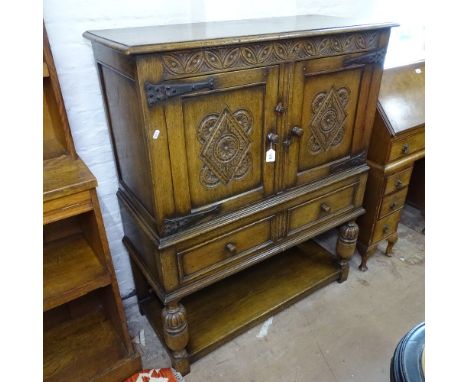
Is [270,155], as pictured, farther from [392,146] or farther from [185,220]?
[392,146]

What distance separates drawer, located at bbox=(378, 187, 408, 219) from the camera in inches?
74.2

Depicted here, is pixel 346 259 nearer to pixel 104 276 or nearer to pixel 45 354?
pixel 104 276

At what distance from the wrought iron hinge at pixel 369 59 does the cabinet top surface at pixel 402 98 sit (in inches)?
11.7

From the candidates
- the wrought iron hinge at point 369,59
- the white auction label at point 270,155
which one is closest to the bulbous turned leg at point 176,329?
the white auction label at point 270,155

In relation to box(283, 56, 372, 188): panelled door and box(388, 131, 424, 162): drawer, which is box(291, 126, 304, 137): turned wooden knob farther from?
box(388, 131, 424, 162): drawer

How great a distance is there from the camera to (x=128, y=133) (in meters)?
1.18

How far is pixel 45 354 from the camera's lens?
1.50 m

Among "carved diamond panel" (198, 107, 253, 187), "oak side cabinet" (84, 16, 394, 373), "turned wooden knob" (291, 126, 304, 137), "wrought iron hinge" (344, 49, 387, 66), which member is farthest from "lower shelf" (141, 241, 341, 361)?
"wrought iron hinge" (344, 49, 387, 66)

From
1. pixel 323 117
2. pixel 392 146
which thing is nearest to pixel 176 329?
pixel 323 117

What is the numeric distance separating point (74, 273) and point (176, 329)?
434 mm

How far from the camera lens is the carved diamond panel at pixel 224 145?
3.67ft

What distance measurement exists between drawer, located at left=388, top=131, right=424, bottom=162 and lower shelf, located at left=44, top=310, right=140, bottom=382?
1.49 m

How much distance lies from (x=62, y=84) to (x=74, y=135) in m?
0.20
